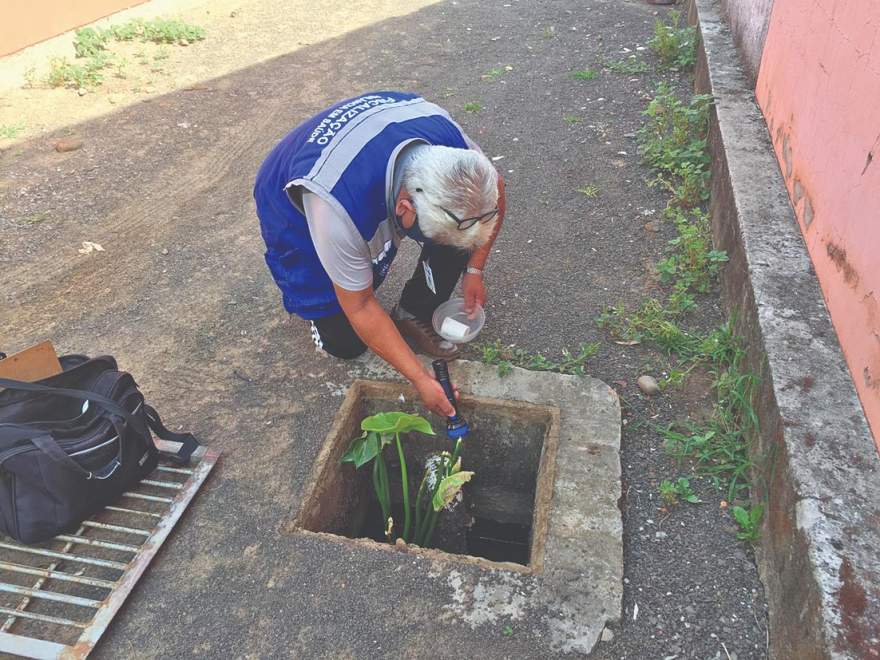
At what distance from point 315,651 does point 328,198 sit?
1.45 meters

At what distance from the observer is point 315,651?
1.94 metres

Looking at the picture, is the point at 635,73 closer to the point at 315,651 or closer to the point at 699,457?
the point at 699,457

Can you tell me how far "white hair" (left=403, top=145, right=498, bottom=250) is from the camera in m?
2.07

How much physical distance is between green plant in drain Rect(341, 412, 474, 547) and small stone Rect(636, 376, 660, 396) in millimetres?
831

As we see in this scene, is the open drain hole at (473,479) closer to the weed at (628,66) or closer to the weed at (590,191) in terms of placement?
the weed at (590,191)

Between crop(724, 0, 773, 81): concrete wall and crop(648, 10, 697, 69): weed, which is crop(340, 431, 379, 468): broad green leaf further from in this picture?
crop(648, 10, 697, 69): weed

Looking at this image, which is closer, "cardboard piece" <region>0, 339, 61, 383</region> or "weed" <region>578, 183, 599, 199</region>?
"cardboard piece" <region>0, 339, 61, 383</region>

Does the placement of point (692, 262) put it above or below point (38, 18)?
below

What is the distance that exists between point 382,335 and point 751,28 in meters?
3.96

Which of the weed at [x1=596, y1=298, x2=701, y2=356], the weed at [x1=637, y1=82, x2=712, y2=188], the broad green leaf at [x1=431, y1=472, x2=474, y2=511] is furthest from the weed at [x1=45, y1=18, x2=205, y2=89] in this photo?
the broad green leaf at [x1=431, y1=472, x2=474, y2=511]

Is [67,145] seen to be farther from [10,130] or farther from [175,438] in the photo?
[175,438]

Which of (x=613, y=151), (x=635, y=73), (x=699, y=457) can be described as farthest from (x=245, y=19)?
(x=699, y=457)

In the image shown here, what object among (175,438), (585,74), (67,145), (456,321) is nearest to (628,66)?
(585,74)

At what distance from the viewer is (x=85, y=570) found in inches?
86.3
